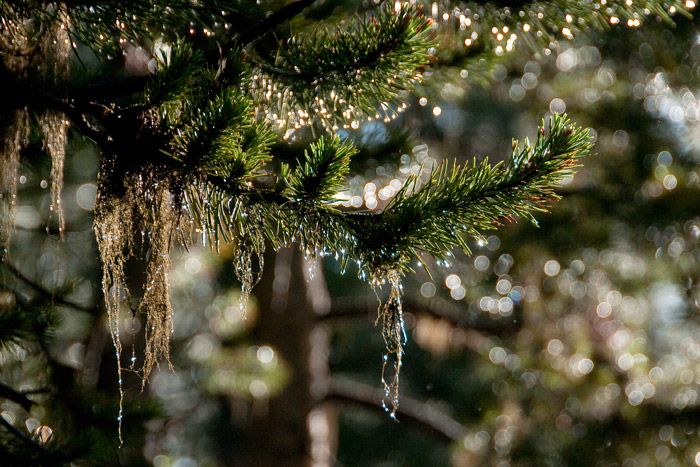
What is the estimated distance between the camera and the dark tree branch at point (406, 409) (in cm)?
350

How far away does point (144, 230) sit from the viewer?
1.16 meters

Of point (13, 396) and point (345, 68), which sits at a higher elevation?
point (345, 68)

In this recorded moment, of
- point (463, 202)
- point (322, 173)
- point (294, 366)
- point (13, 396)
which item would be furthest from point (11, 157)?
point (294, 366)

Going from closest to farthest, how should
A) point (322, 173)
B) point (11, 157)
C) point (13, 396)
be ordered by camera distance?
point (322, 173) → point (11, 157) → point (13, 396)

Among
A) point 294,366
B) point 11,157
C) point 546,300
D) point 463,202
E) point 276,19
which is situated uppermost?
point 276,19

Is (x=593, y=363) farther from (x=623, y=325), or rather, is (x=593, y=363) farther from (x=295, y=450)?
(x=295, y=450)

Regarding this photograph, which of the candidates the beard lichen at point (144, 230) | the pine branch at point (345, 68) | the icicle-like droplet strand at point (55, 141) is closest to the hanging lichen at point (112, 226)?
the beard lichen at point (144, 230)

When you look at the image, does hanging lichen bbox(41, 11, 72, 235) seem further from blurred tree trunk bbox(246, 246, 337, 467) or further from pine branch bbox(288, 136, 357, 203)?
blurred tree trunk bbox(246, 246, 337, 467)

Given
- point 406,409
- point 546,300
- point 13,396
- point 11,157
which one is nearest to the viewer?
point 11,157

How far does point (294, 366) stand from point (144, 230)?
272 cm

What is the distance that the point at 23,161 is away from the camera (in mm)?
1613

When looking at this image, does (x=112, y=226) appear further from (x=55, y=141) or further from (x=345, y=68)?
(x=345, y=68)

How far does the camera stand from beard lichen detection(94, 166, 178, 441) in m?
1.03

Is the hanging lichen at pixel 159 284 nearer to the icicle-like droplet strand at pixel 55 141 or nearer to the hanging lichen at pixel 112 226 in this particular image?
the hanging lichen at pixel 112 226
